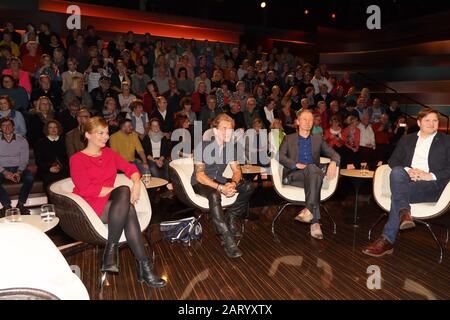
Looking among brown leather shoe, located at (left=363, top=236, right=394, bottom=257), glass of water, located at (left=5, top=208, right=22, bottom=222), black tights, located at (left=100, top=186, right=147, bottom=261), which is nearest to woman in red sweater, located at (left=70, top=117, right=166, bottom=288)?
black tights, located at (left=100, top=186, right=147, bottom=261)

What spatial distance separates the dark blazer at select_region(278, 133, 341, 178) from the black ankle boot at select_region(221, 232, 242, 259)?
113 centimetres

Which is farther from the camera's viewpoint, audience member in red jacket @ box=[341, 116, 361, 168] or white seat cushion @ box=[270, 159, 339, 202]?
audience member in red jacket @ box=[341, 116, 361, 168]

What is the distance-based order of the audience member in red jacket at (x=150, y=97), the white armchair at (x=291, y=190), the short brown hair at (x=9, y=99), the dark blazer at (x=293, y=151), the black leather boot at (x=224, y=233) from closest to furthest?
1. the black leather boot at (x=224, y=233)
2. the white armchair at (x=291, y=190)
3. the dark blazer at (x=293, y=151)
4. the short brown hair at (x=9, y=99)
5. the audience member in red jacket at (x=150, y=97)

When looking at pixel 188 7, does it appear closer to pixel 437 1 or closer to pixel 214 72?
pixel 214 72

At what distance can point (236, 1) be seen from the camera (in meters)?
13.0

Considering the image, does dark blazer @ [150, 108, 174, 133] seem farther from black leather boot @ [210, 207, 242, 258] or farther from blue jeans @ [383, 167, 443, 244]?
blue jeans @ [383, 167, 443, 244]

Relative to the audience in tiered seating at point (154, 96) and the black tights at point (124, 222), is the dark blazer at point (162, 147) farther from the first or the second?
the black tights at point (124, 222)

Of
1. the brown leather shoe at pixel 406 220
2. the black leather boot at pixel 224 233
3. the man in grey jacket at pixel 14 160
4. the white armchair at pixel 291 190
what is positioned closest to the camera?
the brown leather shoe at pixel 406 220

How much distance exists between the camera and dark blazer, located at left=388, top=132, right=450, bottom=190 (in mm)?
3711

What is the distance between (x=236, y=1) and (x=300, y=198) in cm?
1031

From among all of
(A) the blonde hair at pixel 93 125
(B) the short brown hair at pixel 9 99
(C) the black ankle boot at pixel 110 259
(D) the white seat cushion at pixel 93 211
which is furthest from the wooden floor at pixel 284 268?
(B) the short brown hair at pixel 9 99

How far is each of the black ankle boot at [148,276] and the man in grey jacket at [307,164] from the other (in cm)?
170

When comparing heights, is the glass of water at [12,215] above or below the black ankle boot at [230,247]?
above

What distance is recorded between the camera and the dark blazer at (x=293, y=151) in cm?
430
